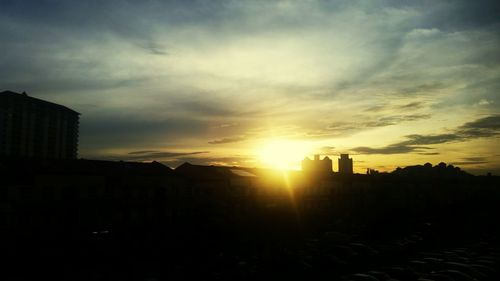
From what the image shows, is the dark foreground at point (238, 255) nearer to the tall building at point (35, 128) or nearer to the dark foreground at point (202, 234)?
the dark foreground at point (202, 234)

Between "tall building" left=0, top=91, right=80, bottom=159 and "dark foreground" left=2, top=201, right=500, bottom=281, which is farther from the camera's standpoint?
"tall building" left=0, top=91, right=80, bottom=159

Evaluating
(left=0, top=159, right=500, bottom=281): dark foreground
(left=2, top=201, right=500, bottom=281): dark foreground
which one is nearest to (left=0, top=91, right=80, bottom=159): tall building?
(left=0, top=159, right=500, bottom=281): dark foreground

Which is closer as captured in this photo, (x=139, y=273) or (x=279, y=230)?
(x=139, y=273)

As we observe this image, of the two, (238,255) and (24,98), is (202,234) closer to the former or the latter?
(238,255)

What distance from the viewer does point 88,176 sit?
1569 inches

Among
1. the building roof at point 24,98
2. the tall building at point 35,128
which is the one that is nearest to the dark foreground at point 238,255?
the tall building at point 35,128

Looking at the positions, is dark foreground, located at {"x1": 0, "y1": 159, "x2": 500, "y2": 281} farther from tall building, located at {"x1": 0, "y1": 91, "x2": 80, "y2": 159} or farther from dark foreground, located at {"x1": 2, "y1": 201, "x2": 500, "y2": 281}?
tall building, located at {"x1": 0, "y1": 91, "x2": 80, "y2": 159}

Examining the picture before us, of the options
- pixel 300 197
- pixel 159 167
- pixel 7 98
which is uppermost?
pixel 7 98

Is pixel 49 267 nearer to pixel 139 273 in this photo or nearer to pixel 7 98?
pixel 139 273

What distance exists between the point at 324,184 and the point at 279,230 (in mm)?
20163

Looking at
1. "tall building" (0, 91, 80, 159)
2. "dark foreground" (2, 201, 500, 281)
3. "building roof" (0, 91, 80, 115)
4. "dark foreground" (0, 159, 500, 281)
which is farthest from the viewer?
"building roof" (0, 91, 80, 115)

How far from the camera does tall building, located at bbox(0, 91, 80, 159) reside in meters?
87.6

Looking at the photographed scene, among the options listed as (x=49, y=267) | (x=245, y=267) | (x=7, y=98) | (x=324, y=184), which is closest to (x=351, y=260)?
(x=245, y=267)

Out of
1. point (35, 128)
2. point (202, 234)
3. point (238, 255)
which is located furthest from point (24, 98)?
point (238, 255)
